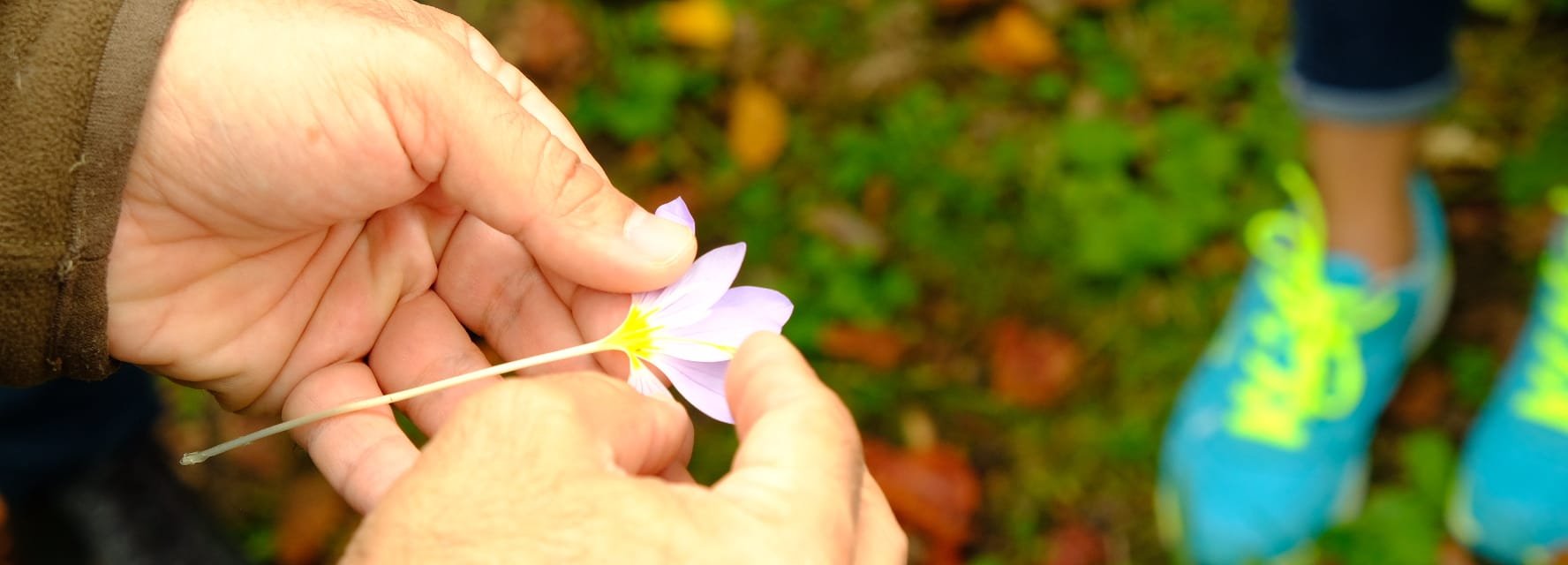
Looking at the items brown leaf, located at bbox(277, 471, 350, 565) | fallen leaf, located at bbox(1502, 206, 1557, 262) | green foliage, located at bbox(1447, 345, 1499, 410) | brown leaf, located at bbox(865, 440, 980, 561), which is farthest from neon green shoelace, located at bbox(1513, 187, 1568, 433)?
brown leaf, located at bbox(277, 471, 350, 565)

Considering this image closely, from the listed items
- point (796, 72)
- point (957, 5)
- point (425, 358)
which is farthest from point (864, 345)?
point (425, 358)

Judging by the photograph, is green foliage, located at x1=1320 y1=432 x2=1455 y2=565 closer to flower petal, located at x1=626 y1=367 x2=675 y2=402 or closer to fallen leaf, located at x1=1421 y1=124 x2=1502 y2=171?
fallen leaf, located at x1=1421 y1=124 x2=1502 y2=171

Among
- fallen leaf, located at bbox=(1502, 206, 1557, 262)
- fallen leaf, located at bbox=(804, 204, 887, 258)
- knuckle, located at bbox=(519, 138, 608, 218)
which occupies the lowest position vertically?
fallen leaf, located at bbox=(1502, 206, 1557, 262)

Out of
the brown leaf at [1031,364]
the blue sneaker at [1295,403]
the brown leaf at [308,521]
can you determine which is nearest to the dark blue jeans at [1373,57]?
the blue sneaker at [1295,403]

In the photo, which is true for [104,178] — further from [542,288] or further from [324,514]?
[324,514]

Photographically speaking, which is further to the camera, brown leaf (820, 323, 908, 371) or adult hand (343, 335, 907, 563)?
brown leaf (820, 323, 908, 371)

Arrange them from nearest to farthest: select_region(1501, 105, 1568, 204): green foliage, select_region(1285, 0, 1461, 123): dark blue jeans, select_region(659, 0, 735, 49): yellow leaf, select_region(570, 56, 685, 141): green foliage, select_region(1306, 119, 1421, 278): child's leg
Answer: select_region(1285, 0, 1461, 123): dark blue jeans → select_region(1306, 119, 1421, 278): child's leg → select_region(1501, 105, 1568, 204): green foliage → select_region(570, 56, 685, 141): green foliage → select_region(659, 0, 735, 49): yellow leaf
